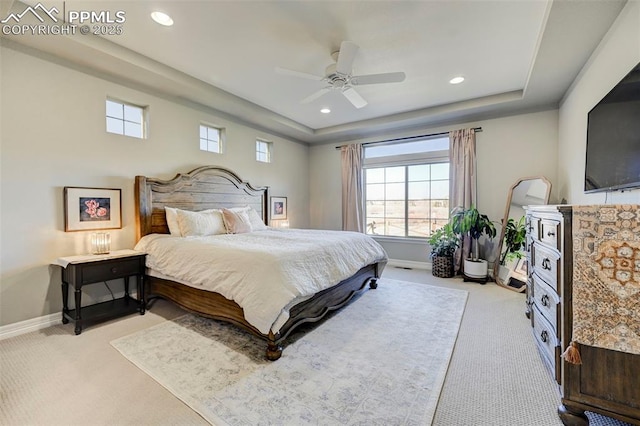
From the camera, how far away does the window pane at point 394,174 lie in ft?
17.9

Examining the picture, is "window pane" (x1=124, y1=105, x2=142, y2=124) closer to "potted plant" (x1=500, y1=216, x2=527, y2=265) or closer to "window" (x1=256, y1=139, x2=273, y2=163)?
"window" (x1=256, y1=139, x2=273, y2=163)

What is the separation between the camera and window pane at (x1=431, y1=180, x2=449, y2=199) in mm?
4992

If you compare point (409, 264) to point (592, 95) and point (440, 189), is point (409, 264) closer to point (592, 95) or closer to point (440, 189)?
point (440, 189)

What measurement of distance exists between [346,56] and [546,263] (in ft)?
7.81

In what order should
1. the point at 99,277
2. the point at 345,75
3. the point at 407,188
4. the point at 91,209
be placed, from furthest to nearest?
the point at 407,188 < the point at 91,209 < the point at 345,75 < the point at 99,277

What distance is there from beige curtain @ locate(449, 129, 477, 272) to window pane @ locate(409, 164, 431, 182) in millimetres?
465

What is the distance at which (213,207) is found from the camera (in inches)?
167

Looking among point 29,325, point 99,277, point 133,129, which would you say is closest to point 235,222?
point 99,277

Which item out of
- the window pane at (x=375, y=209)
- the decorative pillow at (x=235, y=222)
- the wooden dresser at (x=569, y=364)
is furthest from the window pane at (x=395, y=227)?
the wooden dresser at (x=569, y=364)

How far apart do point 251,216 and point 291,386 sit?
2988mm

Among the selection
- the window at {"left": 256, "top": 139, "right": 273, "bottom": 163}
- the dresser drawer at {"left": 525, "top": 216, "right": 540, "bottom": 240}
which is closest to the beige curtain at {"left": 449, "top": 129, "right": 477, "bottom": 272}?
the dresser drawer at {"left": 525, "top": 216, "right": 540, "bottom": 240}

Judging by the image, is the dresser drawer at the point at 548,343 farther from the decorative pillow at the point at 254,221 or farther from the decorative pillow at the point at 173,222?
the decorative pillow at the point at 173,222

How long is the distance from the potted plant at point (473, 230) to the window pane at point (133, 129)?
15.7 feet

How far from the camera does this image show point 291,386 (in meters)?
1.81
